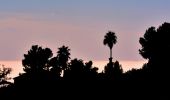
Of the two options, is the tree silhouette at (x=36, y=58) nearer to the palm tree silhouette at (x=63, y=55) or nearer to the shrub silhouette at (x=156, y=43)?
the palm tree silhouette at (x=63, y=55)

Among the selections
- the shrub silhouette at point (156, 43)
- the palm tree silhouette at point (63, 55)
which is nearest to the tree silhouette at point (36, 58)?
the palm tree silhouette at point (63, 55)

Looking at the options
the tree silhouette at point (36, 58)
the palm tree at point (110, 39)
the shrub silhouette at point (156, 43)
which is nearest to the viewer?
the shrub silhouette at point (156, 43)

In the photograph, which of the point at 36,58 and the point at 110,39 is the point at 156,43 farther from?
the point at 36,58

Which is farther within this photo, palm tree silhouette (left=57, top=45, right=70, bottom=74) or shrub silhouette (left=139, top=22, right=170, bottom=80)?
palm tree silhouette (left=57, top=45, right=70, bottom=74)

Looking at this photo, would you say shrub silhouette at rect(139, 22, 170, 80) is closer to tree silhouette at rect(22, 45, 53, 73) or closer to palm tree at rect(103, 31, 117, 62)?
palm tree at rect(103, 31, 117, 62)

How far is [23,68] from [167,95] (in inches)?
3707

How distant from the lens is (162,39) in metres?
109

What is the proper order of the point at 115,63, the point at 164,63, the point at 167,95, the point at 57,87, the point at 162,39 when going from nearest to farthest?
the point at 167,95 → the point at 57,87 → the point at 164,63 → the point at 162,39 → the point at 115,63

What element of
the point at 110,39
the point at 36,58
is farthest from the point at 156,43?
the point at 36,58

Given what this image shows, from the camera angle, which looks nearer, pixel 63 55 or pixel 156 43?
pixel 156 43

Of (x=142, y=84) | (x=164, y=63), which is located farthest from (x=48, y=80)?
(x=164, y=63)

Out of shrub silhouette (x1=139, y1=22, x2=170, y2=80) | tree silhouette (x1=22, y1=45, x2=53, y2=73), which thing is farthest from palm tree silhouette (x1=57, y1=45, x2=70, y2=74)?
shrub silhouette (x1=139, y1=22, x2=170, y2=80)

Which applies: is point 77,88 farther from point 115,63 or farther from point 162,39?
point 115,63

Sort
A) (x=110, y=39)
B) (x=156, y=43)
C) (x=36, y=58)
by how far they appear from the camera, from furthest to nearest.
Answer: (x=36, y=58)
(x=110, y=39)
(x=156, y=43)
